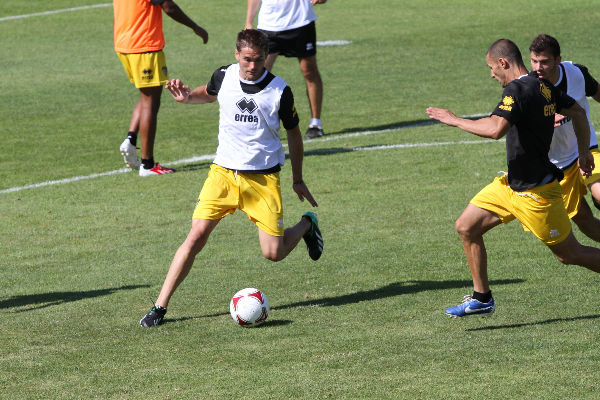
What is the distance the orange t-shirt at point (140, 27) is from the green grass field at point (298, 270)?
1.61 m

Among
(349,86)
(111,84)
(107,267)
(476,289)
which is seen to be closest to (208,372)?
(476,289)

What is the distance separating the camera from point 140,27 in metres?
13.0

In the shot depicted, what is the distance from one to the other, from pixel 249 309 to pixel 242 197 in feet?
3.01

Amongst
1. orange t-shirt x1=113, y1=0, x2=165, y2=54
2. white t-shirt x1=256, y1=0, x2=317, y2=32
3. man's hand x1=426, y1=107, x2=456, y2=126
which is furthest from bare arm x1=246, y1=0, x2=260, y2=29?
man's hand x1=426, y1=107, x2=456, y2=126

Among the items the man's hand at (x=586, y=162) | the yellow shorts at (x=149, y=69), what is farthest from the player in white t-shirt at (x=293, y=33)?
the man's hand at (x=586, y=162)

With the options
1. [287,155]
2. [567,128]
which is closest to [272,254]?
[567,128]

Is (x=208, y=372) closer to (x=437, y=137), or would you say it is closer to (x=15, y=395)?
(x=15, y=395)

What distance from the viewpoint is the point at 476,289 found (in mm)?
7441

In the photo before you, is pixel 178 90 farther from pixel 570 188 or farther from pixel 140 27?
pixel 140 27

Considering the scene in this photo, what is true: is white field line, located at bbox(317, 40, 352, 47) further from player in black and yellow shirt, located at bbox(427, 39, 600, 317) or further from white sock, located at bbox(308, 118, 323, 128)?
player in black and yellow shirt, located at bbox(427, 39, 600, 317)

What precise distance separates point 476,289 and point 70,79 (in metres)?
14.4

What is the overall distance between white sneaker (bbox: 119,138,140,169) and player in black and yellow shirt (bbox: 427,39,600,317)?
6501mm

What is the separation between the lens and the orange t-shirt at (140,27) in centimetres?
1298

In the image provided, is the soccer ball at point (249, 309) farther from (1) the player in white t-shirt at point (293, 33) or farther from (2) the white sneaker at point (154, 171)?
(1) the player in white t-shirt at point (293, 33)
